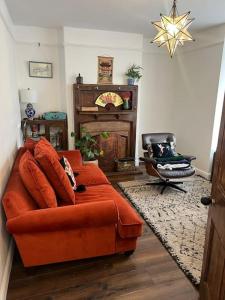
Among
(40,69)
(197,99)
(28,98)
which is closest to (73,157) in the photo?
(28,98)

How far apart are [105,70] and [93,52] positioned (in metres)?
0.38

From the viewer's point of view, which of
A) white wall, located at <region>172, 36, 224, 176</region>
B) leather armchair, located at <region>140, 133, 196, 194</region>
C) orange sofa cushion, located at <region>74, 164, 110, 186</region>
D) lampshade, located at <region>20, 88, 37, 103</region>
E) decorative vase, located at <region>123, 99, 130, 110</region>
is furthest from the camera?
decorative vase, located at <region>123, 99, 130, 110</region>

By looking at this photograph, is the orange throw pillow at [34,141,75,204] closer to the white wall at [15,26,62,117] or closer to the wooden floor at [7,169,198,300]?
the wooden floor at [7,169,198,300]

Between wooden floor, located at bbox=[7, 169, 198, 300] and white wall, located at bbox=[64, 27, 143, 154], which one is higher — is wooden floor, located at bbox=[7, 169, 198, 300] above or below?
below

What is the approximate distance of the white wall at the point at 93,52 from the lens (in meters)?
3.93

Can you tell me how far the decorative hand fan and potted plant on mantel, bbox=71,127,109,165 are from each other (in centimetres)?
57

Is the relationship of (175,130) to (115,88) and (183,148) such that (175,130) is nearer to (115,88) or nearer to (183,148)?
(183,148)

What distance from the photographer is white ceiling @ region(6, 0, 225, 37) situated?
110 inches

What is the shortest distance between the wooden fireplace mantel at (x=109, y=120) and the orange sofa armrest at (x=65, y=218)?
2.61 m

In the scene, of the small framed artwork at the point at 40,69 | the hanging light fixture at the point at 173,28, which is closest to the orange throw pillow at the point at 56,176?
the hanging light fixture at the point at 173,28

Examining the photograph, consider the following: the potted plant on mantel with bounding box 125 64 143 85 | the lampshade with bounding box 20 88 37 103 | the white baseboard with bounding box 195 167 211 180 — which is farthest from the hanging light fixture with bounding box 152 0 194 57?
the white baseboard with bounding box 195 167 211 180

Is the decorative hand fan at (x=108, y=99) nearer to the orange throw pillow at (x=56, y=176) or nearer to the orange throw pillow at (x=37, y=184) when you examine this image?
the orange throw pillow at (x=56, y=176)

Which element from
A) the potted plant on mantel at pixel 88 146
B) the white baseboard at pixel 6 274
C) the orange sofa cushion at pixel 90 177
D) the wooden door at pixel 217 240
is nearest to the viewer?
the wooden door at pixel 217 240

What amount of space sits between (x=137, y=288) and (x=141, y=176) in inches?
102
